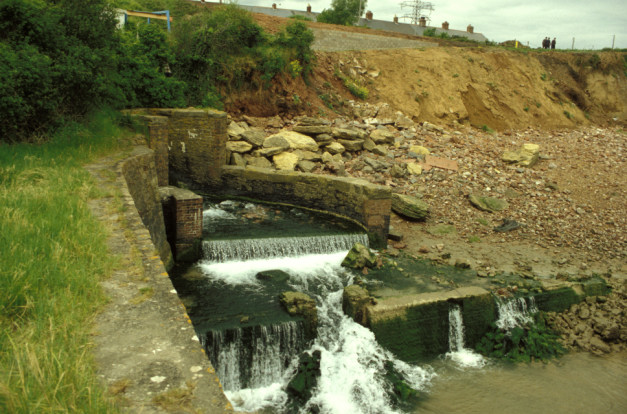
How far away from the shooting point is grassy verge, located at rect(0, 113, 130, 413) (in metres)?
2.23

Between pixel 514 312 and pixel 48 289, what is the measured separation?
25.3 feet

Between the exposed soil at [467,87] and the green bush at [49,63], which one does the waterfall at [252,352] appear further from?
the exposed soil at [467,87]

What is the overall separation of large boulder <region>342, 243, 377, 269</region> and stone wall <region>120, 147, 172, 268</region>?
348 cm

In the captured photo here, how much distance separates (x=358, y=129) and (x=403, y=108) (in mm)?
4721

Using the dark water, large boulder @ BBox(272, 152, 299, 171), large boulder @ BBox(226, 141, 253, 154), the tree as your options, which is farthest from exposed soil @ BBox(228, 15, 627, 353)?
the tree

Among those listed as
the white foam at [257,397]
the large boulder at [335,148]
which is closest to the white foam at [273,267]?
the white foam at [257,397]

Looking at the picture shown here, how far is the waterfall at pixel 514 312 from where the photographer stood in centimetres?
823

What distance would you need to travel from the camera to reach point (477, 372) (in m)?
7.24

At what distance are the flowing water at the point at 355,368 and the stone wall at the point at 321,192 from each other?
2462 millimetres

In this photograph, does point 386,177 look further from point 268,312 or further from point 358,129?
point 268,312

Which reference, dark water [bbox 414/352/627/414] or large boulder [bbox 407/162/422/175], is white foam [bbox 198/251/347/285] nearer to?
dark water [bbox 414/352/627/414]

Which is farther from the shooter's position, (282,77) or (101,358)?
(282,77)

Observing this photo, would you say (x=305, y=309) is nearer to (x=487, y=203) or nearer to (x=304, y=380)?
(x=304, y=380)

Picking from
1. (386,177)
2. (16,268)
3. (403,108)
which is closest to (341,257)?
(386,177)
